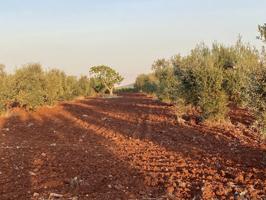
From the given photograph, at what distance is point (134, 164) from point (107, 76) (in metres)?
85.3

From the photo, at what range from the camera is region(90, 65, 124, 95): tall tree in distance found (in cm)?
9838

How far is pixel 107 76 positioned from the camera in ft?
325

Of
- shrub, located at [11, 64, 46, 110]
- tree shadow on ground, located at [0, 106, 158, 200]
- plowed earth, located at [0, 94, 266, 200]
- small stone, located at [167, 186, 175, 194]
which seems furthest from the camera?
shrub, located at [11, 64, 46, 110]

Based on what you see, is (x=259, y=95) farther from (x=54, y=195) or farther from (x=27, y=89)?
(x=27, y=89)

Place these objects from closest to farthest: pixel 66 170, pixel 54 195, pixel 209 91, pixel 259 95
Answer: pixel 54 195 < pixel 259 95 < pixel 66 170 < pixel 209 91

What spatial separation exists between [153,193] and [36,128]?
17.2m

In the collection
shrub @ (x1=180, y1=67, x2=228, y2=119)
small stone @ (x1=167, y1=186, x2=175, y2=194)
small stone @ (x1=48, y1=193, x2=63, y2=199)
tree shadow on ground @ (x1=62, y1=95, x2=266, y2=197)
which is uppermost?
shrub @ (x1=180, y1=67, x2=228, y2=119)

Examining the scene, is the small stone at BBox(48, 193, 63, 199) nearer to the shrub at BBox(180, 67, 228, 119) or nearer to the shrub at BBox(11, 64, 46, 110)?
the shrub at BBox(180, 67, 228, 119)

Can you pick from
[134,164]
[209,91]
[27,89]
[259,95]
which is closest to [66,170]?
[134,164]

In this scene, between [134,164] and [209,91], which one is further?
[209,91]

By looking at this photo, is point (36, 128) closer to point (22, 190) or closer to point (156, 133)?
point (156, 133)

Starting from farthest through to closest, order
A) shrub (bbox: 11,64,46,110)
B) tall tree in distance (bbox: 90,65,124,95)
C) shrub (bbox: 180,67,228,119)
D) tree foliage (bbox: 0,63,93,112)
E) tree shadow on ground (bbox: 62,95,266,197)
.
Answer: tall tree in distance (bbox: 90,65,124,95), shrub (bbox: 11,64,46,110), tree foliage (bbox: 0,63,93,112), shrub (bbox: 180,67,228,119), tree shadow on ground (bbox: 62,95,266,197)

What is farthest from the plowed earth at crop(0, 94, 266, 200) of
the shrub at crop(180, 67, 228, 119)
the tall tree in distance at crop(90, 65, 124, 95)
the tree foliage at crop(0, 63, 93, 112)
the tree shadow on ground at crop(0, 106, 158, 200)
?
the tall tree in distance at crop(90, 65, 124, 95)

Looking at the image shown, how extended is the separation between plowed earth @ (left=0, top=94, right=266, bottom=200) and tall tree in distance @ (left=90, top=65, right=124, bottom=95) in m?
74.2
